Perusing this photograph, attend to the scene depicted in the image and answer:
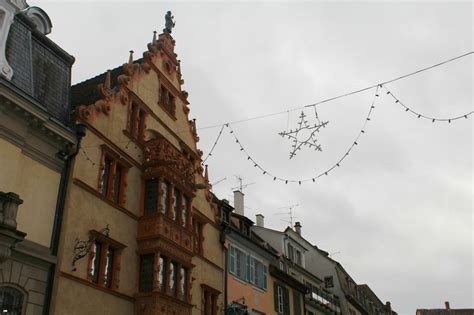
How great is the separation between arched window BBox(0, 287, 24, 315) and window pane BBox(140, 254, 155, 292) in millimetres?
5721

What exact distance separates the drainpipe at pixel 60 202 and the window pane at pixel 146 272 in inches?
181

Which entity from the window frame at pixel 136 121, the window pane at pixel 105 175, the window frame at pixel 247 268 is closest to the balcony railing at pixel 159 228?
the window pane at pixel 105 175

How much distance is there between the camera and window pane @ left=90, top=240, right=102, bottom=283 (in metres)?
19.2

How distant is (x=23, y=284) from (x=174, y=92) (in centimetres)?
1431

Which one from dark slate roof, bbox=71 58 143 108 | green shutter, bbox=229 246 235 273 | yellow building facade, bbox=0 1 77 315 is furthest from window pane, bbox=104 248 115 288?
green shutter, bbox=229 246 235 273

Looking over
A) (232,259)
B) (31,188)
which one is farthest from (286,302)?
(31,188)

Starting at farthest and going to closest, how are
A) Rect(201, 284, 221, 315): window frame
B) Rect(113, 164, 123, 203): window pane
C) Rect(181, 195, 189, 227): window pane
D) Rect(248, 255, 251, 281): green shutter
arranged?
Rect(248, 255, 251, 281): green shutter → Rect(201, 284, 221, 315): window frame → Rect(181, 195, 189, 227): window pane → Rect(113, 164, 123, 203): window pane

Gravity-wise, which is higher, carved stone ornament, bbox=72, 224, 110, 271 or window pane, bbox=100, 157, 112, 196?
window pane, bbox=100, 157, 112, 196

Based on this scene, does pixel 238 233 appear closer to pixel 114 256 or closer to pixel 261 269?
pixel 261 269

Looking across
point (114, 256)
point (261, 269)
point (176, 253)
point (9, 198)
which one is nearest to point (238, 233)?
point (261, 269)

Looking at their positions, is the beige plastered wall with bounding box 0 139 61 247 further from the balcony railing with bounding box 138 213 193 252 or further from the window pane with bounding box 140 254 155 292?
the window pane with bounding box 140 254 155 292

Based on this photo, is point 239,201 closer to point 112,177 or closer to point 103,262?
point 112,177

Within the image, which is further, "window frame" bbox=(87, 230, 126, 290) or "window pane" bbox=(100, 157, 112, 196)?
"window pane" bbox=(100, 157, 112, 196)

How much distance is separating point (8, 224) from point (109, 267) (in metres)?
5.95
